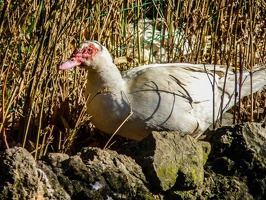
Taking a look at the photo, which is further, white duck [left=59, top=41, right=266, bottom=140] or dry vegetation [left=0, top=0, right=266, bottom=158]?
white duck [left=59, top=41, right=266, bottom=140]

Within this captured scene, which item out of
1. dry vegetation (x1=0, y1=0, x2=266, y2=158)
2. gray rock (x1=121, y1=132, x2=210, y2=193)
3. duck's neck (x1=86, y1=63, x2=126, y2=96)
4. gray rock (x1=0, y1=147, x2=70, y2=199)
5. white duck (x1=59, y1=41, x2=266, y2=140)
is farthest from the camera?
duck's neck (x1=86, y1=63, x2=126, y2=96)

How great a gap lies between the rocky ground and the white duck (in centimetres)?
77

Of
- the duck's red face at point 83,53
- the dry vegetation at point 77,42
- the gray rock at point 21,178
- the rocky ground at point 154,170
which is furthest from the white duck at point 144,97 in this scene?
the gray rock at point 21,178

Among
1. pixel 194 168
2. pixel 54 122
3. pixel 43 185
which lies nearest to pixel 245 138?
pixel 194 168

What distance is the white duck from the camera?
16.3ft

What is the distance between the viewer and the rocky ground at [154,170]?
3.33m

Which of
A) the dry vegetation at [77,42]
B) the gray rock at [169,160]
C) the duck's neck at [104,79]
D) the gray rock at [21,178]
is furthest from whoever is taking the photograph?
the duck's neck at [104,79]

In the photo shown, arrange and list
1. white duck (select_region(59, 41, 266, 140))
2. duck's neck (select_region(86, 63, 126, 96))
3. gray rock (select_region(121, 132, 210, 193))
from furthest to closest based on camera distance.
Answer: duck's neck (select_region(86, 63, 126, 96)) → white duck (select_region(59, 41, 266, 140)) → gray rock (select_region(121, 132, 210, 193))

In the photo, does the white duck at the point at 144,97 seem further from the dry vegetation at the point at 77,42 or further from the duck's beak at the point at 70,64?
the dry vegetation at the point at 77,42

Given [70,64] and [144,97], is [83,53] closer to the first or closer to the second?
[70,64]

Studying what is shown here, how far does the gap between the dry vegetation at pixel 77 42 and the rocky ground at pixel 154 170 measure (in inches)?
31.6

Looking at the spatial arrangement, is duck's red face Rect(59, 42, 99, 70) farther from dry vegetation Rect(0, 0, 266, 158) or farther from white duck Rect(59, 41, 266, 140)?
dry vegetation Rect(0, 0, 266, 158)

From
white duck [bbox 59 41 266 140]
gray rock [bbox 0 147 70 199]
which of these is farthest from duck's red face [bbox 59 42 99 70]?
gray rock [bbox 0 147 70 199]

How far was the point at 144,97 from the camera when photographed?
16.4 ft
